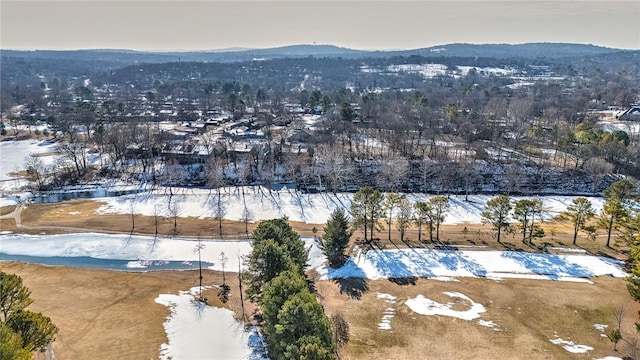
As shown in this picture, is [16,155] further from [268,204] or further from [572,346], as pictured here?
[572,346]

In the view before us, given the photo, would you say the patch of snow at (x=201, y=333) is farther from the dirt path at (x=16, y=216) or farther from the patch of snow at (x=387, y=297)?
the dirt path at (x=16, y=216)

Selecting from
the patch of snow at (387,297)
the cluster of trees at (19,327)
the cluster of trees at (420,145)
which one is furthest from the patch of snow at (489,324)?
the cluster of trees at (420,145)

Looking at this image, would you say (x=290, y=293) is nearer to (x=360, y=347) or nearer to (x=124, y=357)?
(x=360, y=347)

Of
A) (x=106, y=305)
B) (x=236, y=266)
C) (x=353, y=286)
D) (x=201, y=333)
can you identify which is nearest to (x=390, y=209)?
(x=353, y=286)

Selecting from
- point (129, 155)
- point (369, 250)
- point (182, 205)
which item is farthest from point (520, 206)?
point (129, 155)

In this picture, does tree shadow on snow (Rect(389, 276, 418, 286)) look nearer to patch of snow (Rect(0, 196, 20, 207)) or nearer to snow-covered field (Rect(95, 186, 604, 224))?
snow-covered field (Rect(95, 186, 604, 224))

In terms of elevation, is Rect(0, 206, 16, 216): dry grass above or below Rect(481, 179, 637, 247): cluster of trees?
below

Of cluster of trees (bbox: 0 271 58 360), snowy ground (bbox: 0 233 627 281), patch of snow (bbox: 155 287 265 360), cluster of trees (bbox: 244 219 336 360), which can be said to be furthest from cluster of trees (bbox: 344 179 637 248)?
cluster of trees (bbox: 0 271 58 360)
